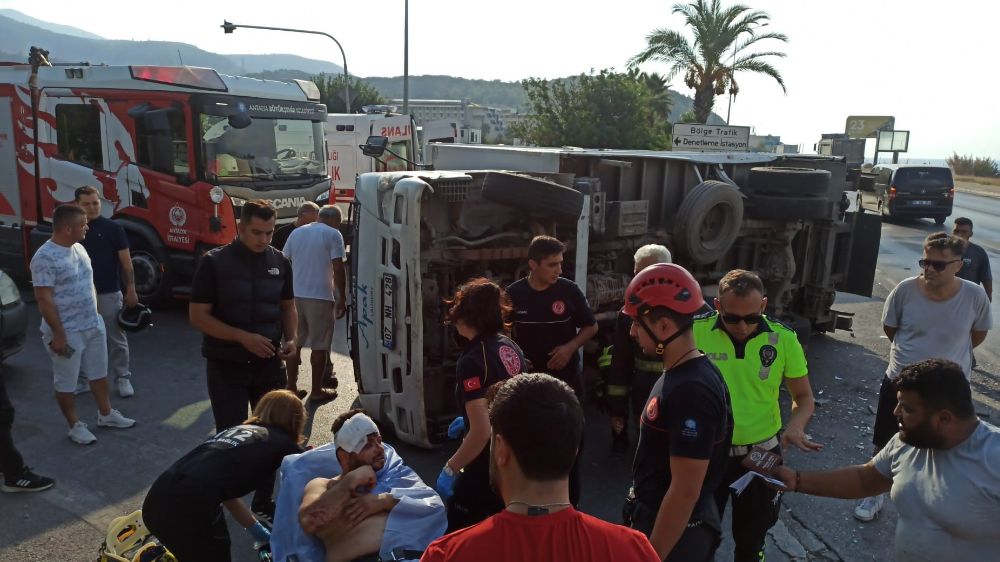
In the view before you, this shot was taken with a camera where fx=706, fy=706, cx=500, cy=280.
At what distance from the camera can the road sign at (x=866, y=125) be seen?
174 feet

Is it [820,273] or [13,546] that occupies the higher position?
[820,273]

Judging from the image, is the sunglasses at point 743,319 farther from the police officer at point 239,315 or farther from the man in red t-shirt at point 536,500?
the police officer at point 239,315

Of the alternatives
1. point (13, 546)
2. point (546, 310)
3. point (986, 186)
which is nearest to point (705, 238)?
point (546, 310)

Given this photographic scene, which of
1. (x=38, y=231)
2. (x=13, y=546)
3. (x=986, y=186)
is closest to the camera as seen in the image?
(x=13, y=546)

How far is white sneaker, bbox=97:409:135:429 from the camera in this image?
5488 mm

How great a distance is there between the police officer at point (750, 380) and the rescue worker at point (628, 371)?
142 centimetres

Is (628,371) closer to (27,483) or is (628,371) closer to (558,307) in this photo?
(558,307)

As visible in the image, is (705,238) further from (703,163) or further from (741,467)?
(741,467)

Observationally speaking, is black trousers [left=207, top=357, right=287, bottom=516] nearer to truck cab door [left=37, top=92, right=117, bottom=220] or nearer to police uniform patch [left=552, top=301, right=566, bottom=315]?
police uniform patch [left=552, top=301, right=566, bottom=315]

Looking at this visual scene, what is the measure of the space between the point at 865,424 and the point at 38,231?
33.1 feet

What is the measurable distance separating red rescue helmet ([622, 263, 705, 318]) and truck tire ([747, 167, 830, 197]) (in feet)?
17.5

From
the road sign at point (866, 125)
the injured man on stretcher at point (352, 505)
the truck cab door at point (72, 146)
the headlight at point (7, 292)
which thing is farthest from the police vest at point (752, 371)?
the road sign at point (866, 125)

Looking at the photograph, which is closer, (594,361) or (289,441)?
(289,441)

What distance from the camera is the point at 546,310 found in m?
4.59
